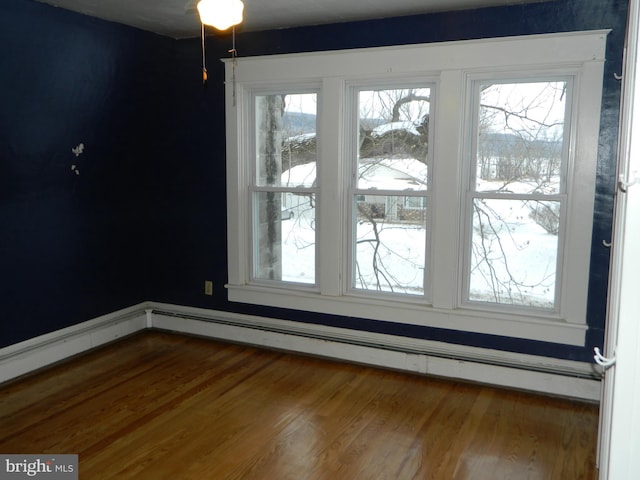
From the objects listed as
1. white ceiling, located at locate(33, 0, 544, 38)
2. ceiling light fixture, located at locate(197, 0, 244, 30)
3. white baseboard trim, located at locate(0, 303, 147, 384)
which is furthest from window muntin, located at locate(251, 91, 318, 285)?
ceiling light fixture, located at locate(197, 0, 244, 30)

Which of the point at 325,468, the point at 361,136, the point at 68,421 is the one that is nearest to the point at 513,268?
the point at 361,136

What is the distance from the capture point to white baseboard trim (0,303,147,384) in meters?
3.67

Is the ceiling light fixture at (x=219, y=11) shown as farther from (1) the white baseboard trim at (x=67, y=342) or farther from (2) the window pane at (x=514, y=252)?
(1) the white baseboard trim at (x=67, y=342)

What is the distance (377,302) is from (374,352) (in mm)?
360

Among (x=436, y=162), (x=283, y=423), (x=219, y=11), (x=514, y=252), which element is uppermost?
(x=219, y=11)

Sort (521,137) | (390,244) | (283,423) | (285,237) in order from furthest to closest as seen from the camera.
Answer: (285,237) < (390,244) < (521,137) < (283,423)

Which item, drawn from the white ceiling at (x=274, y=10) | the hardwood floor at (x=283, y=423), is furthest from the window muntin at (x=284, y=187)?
the hardwood floor at (x=283, y=423)

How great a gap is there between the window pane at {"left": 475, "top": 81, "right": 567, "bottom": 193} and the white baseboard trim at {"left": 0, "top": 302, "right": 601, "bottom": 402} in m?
1.10

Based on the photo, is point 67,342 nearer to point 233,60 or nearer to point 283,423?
point 283,423

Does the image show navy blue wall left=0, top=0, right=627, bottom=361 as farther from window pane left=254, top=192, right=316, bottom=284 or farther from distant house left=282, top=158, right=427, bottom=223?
distant house left=282, top=158, right=427, bottom=223

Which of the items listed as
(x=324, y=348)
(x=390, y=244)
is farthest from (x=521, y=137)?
(x=324, y=348)

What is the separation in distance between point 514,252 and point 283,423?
180 cm

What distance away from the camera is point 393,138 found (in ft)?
12.9

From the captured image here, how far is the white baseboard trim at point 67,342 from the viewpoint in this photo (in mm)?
3672
